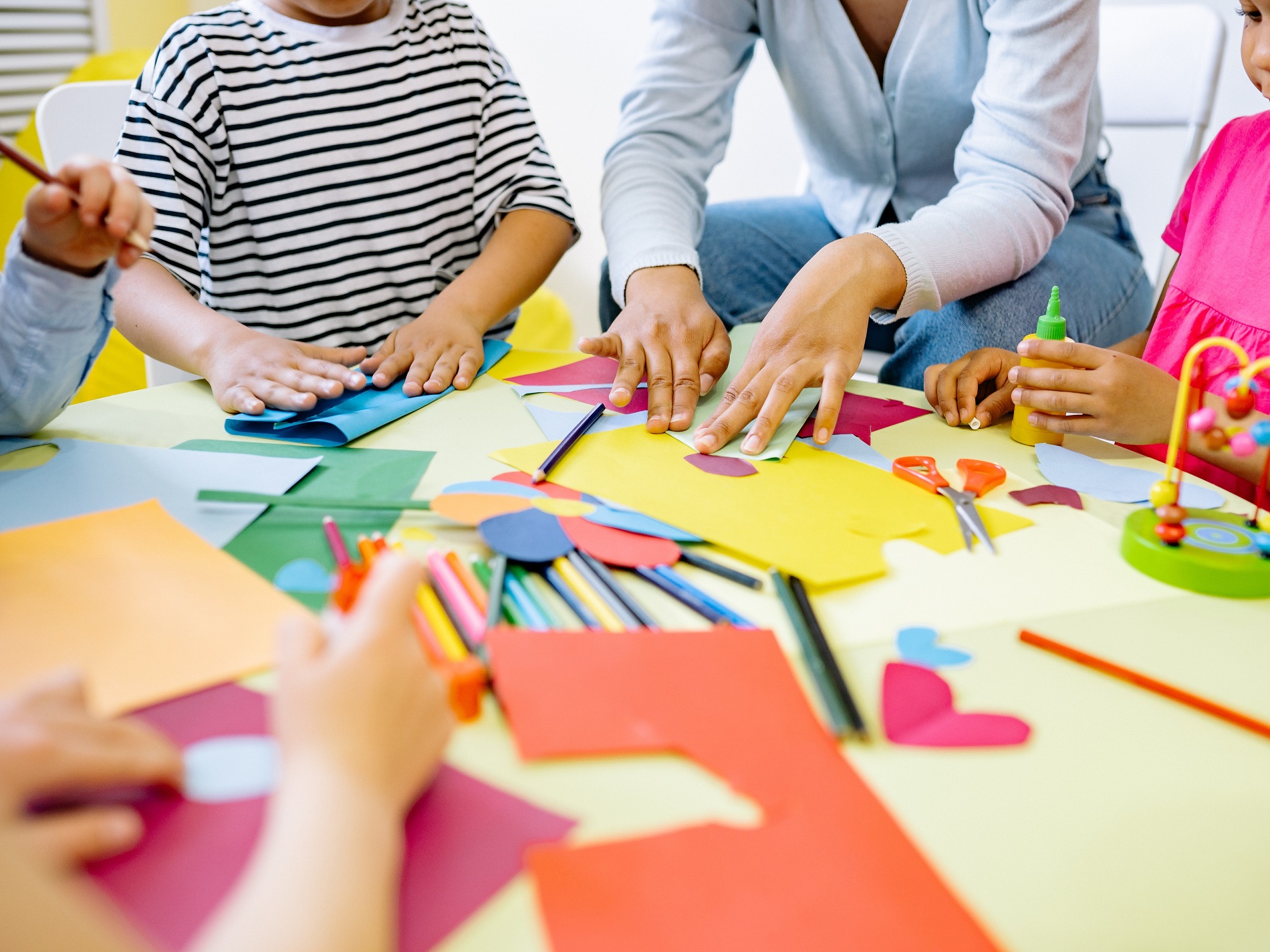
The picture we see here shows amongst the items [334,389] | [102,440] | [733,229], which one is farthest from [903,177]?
[102,440]

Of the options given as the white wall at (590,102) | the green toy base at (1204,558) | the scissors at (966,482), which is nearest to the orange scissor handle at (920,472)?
the scissors at (966,482)

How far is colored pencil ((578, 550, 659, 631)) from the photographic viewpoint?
0.44m

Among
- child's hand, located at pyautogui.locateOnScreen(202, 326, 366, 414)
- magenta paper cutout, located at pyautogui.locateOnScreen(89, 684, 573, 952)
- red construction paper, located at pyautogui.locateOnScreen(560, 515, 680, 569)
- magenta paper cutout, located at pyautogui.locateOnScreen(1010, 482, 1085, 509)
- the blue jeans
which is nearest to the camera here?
magenta paper cutout, located at pyautogui.locateOnScreen(89, 684, 573, 952)

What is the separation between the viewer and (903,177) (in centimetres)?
113

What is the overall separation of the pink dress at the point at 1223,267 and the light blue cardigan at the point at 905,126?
0.38 ft

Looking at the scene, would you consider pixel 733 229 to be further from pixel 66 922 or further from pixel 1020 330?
pixel 66 922

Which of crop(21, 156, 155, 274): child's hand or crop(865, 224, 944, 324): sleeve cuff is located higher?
crop(21, 156, 155, 274): child's hand

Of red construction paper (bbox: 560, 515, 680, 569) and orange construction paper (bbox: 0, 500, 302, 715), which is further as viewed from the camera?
red construction paper (bbox: 560, 515, 680, 569)

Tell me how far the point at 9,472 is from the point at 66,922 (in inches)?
18.0

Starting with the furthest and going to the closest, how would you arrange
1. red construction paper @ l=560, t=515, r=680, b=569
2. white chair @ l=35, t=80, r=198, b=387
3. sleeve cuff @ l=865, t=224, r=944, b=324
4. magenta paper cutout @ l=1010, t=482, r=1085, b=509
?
white chair @ l=35, t=80, r=198, b=387
sleeve cuff @ l=865, t=224, r=944, b=324
magenta paper cutout @ l=1010, t=482, r=1085, b=509
red construction paper @ l=560, t=515, r=680, b=569

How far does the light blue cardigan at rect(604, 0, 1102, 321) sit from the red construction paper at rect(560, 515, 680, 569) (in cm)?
41

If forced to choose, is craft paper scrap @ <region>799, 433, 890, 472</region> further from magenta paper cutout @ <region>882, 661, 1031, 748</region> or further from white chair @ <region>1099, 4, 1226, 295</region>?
white chair @ <region>1099, 4, 1226, 295</region>

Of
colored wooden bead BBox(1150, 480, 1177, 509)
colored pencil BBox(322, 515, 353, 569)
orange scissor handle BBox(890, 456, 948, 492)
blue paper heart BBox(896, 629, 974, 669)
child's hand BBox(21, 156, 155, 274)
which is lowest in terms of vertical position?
colored pencil BBox(322, 515, 353, 569)

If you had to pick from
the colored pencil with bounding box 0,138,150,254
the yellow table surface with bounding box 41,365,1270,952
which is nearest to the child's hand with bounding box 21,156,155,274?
the colored pencil with bounding box 0,138,150,254
